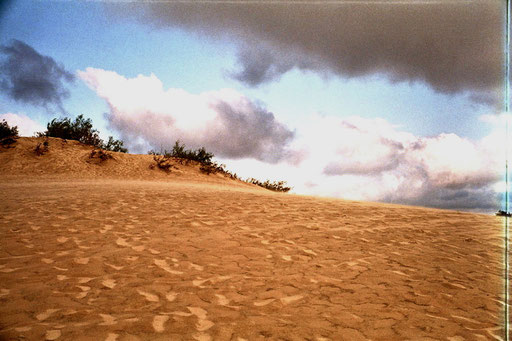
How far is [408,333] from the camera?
2656mm

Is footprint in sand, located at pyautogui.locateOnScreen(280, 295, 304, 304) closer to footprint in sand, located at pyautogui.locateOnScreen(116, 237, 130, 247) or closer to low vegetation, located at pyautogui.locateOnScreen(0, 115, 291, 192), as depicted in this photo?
footprint in sand, located at pyautogui.locateOnScreen(116, 237, 130, 247)

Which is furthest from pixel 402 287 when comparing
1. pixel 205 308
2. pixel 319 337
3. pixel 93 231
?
pixel 93 231

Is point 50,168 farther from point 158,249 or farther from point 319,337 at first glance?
point 319,337

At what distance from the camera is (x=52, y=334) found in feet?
8.22

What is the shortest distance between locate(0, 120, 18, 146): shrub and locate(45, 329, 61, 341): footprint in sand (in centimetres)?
1956

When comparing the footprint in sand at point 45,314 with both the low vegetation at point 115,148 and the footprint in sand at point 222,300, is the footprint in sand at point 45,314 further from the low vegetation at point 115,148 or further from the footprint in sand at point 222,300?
the low vegetation at point 115,148

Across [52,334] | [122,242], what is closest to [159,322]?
[52,334]

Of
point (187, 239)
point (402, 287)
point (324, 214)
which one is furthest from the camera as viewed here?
point (324, 214)

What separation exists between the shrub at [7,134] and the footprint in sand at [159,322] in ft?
65.4

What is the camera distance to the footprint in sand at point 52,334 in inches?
96.5

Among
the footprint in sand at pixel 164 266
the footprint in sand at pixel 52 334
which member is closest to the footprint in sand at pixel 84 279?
the footprint in sand at pixel 164 266

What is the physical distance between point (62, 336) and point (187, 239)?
2.77m

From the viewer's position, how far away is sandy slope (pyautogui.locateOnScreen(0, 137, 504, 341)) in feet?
8.84

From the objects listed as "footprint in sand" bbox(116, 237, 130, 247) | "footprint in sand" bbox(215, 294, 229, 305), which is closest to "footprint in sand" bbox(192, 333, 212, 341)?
"footprint in sand" bbox(215, 294, 229, 305)
